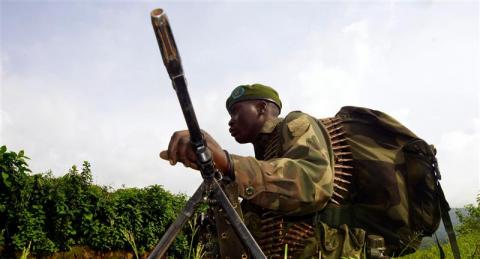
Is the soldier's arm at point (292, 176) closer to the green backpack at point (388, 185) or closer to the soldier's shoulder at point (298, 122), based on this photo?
the soldier's shoulder at point (298, 122)

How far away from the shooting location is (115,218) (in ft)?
40.9

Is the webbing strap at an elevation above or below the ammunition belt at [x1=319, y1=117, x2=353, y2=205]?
below

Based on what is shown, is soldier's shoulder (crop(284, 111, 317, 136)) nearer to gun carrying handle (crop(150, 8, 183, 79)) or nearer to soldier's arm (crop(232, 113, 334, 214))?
soldier's arm (crop(232, 113, 334, 214))

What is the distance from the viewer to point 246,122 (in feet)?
12.9

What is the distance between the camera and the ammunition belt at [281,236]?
Result: 3.36 m

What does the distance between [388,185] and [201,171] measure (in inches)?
74.6

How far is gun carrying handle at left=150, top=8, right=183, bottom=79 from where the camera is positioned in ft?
5.67

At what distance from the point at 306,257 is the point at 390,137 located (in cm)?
123

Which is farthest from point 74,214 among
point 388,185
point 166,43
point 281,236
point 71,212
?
point 166,43

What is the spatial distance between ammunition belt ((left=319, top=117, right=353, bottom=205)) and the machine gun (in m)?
1.44

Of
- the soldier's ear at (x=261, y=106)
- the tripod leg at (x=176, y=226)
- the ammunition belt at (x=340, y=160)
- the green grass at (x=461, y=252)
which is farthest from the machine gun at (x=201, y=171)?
the green grass at (x=461, y=252)

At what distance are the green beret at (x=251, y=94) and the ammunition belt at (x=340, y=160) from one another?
24.1 inches

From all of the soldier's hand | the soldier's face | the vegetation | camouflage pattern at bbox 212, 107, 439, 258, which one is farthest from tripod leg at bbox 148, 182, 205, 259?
the vegetation

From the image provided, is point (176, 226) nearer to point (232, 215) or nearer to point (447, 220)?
point (232, 215)
